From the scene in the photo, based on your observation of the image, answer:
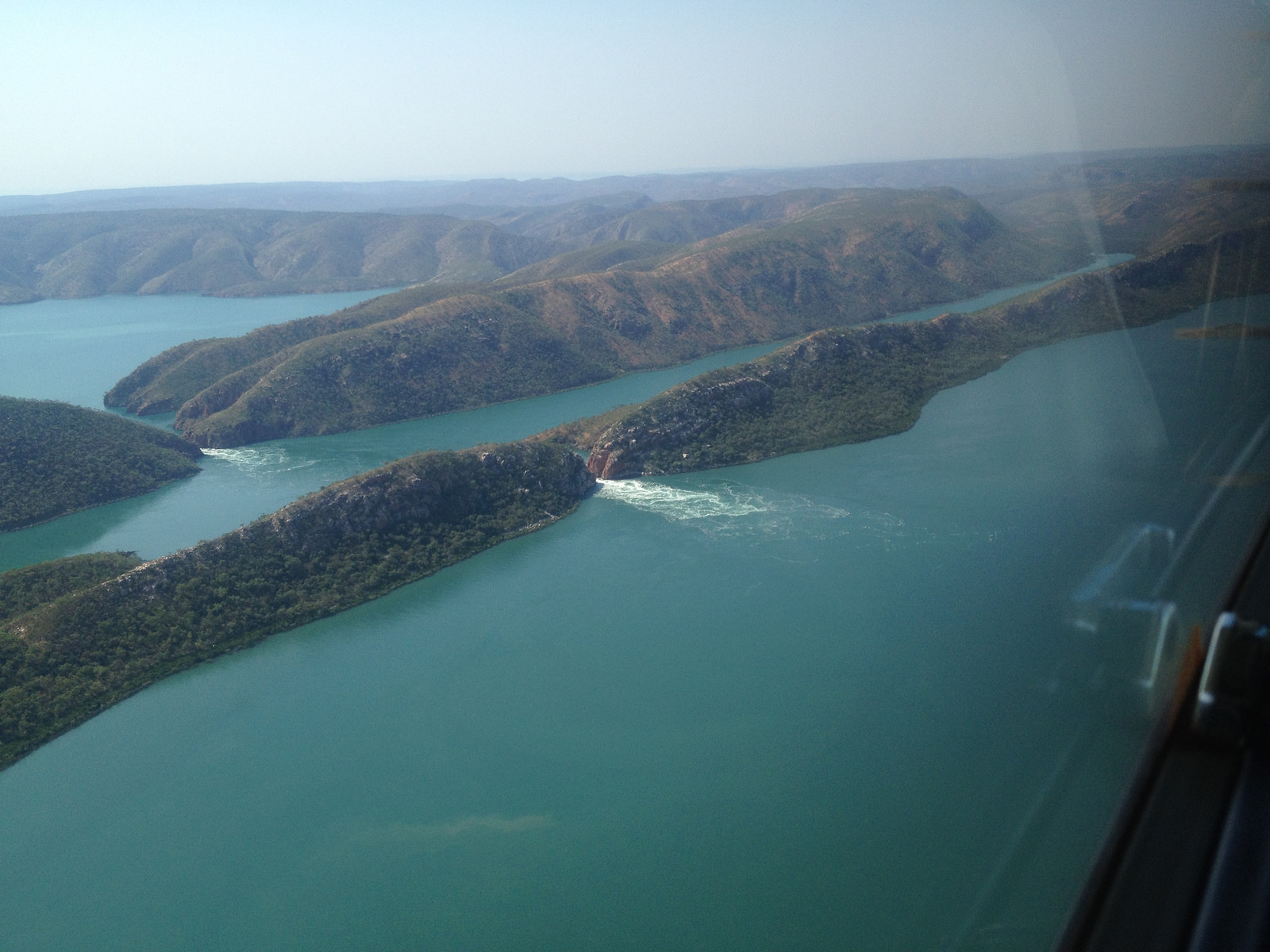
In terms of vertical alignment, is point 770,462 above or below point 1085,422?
below

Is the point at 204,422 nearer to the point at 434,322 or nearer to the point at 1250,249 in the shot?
the point at 434,322

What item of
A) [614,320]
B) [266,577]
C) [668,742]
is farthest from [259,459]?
[668,742]

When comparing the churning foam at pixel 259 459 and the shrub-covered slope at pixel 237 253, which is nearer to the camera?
the churning foam at pixel 259 459

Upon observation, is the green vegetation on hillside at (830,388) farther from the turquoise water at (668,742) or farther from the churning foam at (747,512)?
the turquoise water at (668,742)

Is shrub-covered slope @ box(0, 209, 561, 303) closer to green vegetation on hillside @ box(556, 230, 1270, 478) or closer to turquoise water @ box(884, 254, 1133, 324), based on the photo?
turquoise water @ box(884, 254, 1133, 324)

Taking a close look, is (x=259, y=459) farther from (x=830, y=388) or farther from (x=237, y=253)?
(x=237, y=253)

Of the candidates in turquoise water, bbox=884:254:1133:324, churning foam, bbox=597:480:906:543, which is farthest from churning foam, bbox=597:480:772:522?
turquoise water, bbox=884:254:1133:324

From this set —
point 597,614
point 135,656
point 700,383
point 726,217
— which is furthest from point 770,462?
point 726,217

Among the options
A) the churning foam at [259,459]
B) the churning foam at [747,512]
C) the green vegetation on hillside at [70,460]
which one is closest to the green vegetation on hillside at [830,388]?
the churning foam at [747,512]
